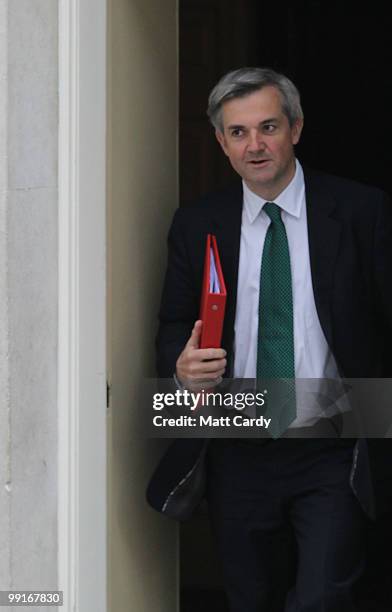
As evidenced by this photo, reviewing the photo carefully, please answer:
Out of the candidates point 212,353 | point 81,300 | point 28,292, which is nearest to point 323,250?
point 212,353

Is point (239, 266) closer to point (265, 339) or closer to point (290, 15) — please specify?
point (265, 339)

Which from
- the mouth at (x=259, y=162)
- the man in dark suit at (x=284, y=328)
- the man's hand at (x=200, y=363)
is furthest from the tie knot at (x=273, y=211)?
the man's hand at (x=200, y=363)

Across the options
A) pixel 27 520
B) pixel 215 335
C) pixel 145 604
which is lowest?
pixel 145 604

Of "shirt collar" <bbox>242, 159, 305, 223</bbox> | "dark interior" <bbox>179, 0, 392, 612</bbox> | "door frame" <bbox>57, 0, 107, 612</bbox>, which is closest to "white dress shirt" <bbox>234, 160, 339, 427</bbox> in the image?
"shirt collar" <bbox>242, 159, 305, 223</bbox>

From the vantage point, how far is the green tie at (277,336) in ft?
9.88

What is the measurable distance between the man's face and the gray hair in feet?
0.04

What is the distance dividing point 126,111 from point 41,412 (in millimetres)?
843

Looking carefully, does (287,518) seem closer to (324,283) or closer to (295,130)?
(324,283)

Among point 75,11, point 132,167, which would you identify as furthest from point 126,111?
point 75,11

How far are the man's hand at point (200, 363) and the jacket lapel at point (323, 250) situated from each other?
29cm

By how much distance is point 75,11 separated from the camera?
2812 millimetres

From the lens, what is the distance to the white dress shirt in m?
3.03

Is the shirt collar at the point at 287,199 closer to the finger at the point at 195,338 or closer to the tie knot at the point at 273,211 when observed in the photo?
the tie knot at the point at 273,211

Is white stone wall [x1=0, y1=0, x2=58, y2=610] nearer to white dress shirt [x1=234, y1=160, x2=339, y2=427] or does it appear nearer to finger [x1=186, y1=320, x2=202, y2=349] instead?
finger [x1=186, y1=320, x2=202, y2=349]
